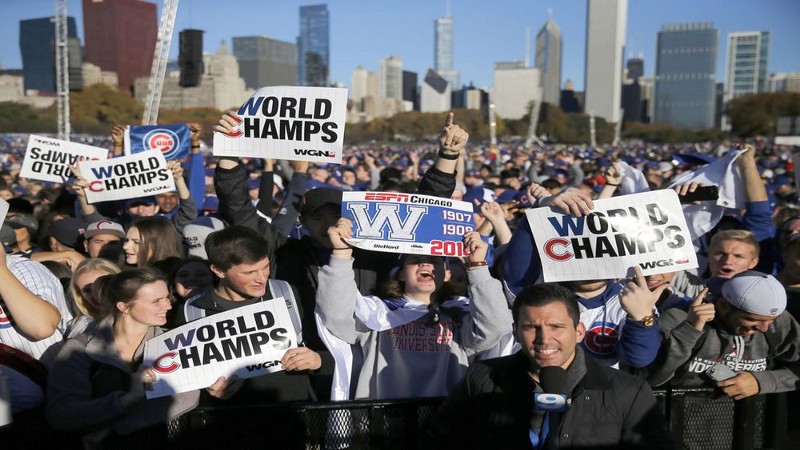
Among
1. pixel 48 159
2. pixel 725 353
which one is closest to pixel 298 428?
pixel 725 353

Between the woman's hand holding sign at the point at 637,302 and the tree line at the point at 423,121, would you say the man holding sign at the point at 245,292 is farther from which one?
the tree line at the point at 423,121

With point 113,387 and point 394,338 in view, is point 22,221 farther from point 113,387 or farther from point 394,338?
point 394,338

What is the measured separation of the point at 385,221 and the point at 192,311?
1.03 m

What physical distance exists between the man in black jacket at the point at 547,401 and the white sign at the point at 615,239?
0.84 meters

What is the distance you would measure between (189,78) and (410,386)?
2086 centimetres

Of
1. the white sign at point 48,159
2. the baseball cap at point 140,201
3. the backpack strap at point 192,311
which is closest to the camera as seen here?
the backpack strap at point 192,311

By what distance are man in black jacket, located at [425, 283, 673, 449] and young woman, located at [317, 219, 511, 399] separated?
56 cm

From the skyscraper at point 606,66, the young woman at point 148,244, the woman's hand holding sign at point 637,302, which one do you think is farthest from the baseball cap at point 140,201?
the skyscraper at point 606,66

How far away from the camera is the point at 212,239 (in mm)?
3686

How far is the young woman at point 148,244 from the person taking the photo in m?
4.80

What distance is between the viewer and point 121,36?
94562mm

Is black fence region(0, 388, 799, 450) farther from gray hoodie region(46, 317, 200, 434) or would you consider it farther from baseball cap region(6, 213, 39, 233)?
baseball cap region(6, 213, 39, 233)

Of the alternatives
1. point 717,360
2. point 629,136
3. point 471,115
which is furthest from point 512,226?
point 629,136

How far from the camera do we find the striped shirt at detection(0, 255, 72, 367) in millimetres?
3205
